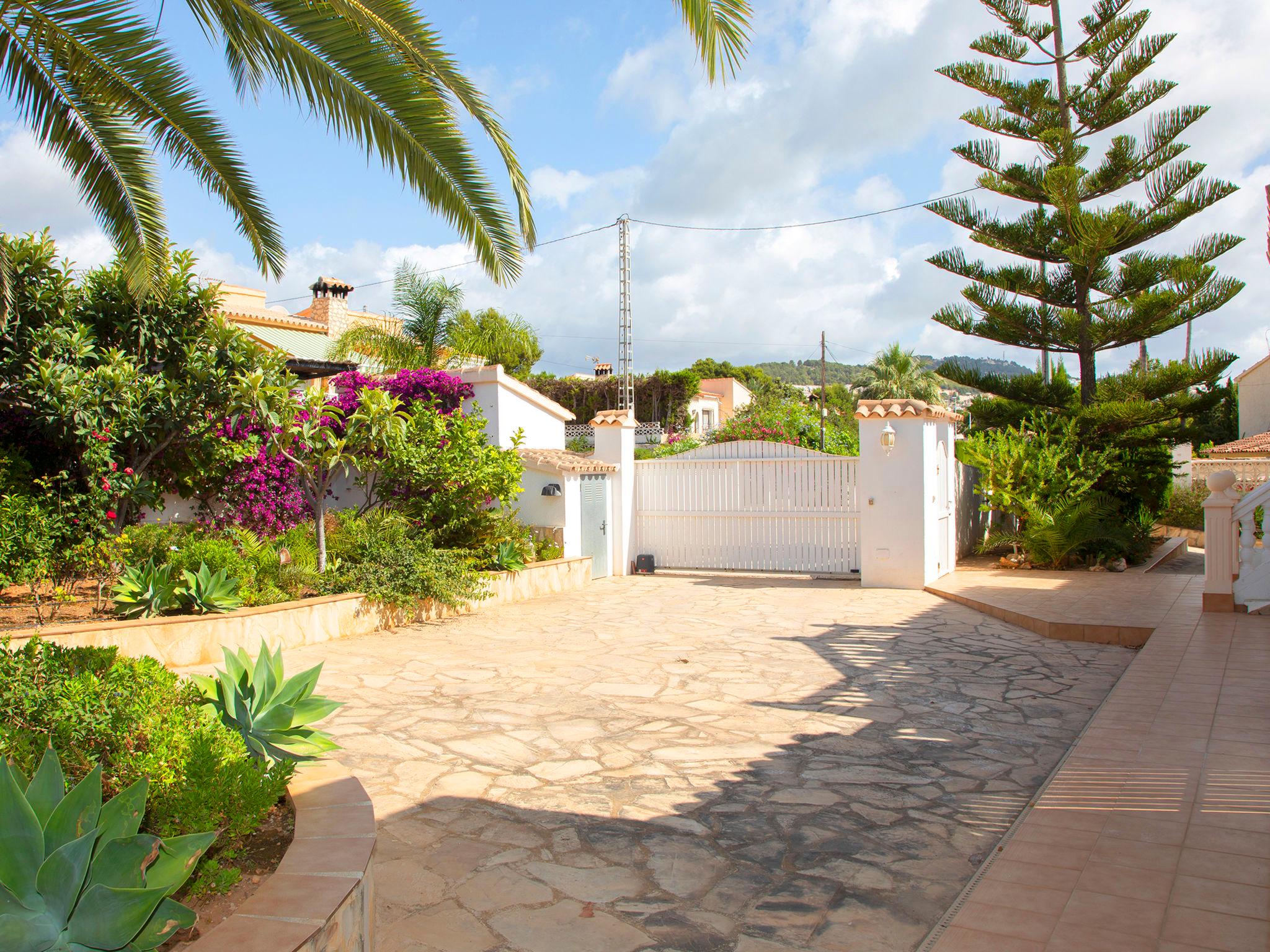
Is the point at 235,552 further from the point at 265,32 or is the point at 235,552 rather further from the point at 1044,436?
the point at 1044,436

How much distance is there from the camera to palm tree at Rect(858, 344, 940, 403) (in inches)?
1625

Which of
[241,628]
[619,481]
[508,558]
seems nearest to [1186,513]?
[619,481]

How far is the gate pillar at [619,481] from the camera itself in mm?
13750

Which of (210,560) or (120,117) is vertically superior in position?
(120,117)

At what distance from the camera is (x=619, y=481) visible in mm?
13727

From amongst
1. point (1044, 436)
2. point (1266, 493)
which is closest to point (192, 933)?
point (1266, 493)

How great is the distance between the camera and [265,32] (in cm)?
523

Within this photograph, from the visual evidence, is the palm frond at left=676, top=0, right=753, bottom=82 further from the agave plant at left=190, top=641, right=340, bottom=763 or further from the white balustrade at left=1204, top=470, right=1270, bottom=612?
the white balustrade at left=1204, top=470, right=1270, bottom=612

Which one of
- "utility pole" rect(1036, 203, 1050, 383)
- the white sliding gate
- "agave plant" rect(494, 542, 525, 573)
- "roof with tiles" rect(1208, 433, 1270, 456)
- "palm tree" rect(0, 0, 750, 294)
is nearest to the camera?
"palm tree" rect(0, 0, 750, 294)

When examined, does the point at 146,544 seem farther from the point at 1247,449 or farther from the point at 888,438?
the point at 1247,449

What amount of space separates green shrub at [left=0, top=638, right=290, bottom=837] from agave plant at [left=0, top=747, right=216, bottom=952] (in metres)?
0.50

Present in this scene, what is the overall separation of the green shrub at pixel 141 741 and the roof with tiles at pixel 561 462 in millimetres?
8653

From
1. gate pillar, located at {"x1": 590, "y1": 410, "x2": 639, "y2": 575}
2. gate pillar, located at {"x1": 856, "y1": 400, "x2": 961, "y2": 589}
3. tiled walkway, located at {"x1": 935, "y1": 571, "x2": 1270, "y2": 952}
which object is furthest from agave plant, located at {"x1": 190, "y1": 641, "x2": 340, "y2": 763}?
gate pillar, located at {"x1": 590, "y1": 410, "x2": 639, "y2": 575}

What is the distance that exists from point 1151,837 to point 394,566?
7477mm
